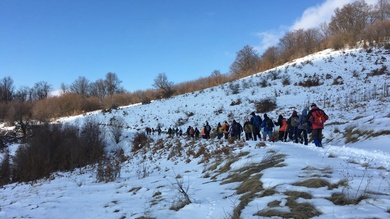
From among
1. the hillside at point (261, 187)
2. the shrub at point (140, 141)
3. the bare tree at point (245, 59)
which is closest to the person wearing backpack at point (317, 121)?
the hillside at point (261, 187)

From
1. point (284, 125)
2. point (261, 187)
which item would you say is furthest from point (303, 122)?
point (261, 187)

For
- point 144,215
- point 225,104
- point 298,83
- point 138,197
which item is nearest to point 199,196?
point 144,215

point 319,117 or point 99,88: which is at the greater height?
point 99,88

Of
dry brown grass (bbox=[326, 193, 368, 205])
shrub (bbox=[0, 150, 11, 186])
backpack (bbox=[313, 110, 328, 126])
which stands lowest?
shrub (bbox=[0, 150, 11, 186])

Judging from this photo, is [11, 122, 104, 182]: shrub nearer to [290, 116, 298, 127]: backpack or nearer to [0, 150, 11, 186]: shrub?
[0, 150, 11, 186]: shrub

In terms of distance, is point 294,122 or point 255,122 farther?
point 255,122

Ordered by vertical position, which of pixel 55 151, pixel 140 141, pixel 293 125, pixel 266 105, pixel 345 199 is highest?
pixel 266 105

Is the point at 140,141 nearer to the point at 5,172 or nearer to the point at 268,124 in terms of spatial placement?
the point at 5,172

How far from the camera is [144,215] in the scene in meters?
5.63

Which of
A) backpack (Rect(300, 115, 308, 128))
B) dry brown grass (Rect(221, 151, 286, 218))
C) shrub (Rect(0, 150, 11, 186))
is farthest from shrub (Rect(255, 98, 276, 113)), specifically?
shrub (Rect(0, 150, 11, 186))

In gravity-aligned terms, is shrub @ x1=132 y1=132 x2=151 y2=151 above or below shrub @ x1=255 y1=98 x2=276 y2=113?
below

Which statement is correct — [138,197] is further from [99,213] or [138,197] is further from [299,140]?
[299,140]

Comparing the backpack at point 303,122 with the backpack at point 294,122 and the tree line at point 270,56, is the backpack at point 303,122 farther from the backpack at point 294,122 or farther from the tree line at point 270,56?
the tree line at point 270,56

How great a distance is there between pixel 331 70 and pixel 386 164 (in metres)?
27.6
